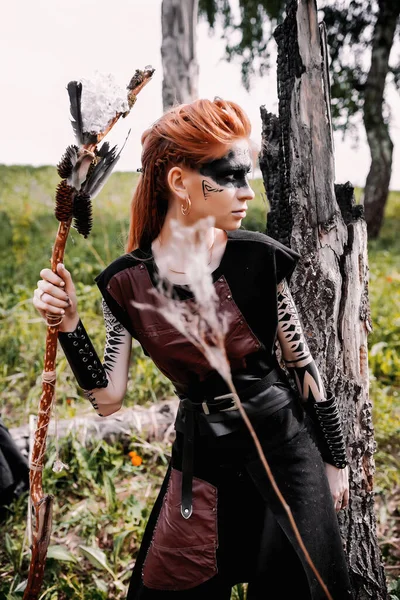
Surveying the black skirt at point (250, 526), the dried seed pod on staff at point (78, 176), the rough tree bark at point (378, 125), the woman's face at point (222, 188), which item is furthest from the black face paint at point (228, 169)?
the rough tree bark at point (378, 125)

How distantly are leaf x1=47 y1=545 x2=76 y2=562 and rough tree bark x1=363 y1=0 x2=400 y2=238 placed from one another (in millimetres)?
8824

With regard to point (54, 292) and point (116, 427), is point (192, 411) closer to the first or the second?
point (54, 292)

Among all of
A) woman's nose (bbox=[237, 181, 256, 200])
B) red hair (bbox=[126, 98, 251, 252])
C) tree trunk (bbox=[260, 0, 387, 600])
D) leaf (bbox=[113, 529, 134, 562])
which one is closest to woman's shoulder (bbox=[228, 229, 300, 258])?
woman's nose (bbox=[237, 181, 256, 200])

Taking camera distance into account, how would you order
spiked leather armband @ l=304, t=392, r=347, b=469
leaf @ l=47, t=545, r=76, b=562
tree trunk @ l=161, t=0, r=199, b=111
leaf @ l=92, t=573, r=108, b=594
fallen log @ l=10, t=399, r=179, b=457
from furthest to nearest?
1. tree trunk @ l=161, t=0, r=199, b=111
2. fallen log @ l=10, t=399, r=179, b=457
3. leaf @ l=47, t=545, r=76, b=562
4. leaf @ l=92, t=573, r=108, b=594
5. spiked leather armband @ l=304, t=392, r=347, b=469

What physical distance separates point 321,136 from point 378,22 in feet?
31.3

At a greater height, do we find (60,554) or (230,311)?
(230,311)

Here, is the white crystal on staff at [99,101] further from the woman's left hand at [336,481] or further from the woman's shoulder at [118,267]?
the woman's left hand at [336,481]

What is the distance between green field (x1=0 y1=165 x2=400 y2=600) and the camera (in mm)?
2818

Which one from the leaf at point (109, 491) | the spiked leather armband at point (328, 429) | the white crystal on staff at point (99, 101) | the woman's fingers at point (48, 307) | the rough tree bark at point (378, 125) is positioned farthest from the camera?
the rough tree bark at point (378, 125)

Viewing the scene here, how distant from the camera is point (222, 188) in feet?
5.79

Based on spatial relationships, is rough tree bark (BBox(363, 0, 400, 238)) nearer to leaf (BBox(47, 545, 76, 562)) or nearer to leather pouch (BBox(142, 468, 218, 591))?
leaf (BBox(47, 545, 76, 562))

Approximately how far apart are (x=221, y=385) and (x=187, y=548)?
525mm

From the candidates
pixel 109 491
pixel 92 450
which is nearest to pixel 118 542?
pixel 109 491

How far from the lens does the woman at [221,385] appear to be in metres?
1.78
